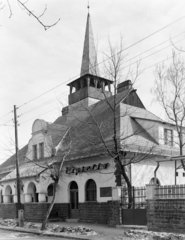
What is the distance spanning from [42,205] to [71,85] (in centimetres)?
1553

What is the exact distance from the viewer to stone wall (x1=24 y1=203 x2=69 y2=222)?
2488cm

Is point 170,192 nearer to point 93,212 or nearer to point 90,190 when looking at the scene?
point 93,212

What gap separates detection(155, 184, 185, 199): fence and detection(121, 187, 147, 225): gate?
1511 millimetres

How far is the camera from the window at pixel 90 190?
74.8 feet

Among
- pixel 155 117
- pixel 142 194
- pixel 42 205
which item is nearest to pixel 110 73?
pixel 142 194

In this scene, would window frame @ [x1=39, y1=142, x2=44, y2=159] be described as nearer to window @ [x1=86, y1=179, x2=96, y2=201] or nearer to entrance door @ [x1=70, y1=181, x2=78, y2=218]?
entrance door @ [x1=70, y1=181, x2=78, y2=218]

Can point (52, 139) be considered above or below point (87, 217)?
above

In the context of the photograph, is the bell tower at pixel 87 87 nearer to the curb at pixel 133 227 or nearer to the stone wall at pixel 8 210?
the stone wall at pixel 8 210

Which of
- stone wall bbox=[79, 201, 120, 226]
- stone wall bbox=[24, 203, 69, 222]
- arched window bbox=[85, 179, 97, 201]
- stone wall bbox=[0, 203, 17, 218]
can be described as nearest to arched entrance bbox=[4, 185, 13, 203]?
stone wall bbox=[0, 203, 17, 218]

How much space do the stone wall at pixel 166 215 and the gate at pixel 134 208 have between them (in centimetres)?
139

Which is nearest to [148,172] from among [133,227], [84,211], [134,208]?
[134,208]

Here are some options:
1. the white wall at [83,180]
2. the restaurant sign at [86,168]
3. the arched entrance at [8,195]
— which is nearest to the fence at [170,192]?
the white wall at [83,180]

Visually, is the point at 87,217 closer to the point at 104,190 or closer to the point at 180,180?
the point at 104,190

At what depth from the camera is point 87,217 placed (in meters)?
22.3
